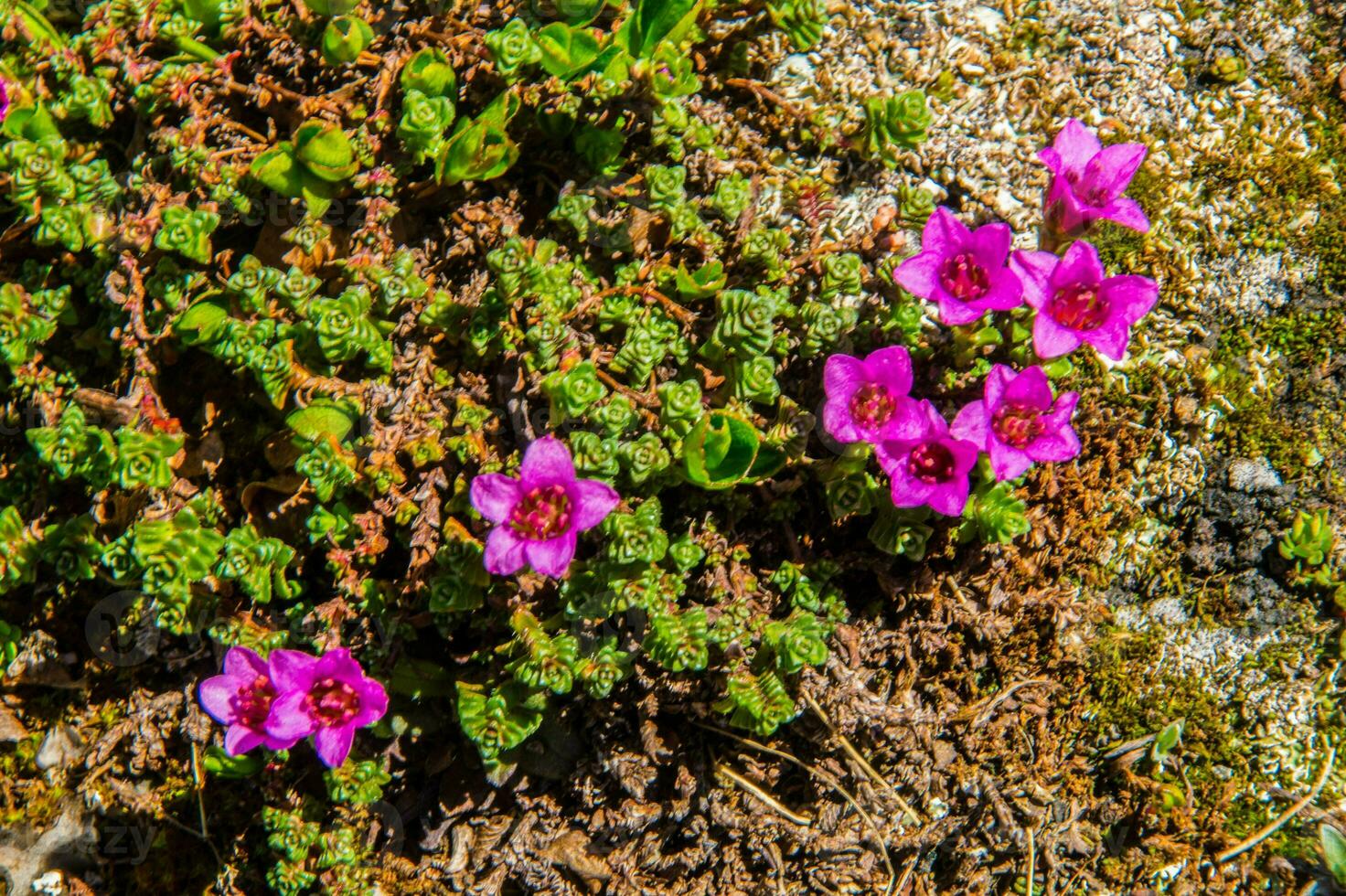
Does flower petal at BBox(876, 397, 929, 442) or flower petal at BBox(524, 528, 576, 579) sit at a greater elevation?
flower petal at BBox(876, 397, 929, 442)

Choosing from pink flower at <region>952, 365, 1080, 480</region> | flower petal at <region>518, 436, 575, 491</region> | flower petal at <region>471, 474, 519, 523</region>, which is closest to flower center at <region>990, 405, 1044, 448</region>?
pink flower at <region>952, 365, 1080, 480</region>

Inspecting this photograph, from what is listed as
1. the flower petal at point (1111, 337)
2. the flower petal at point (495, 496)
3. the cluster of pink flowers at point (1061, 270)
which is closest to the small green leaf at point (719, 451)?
the flower petal at point (495, 496)

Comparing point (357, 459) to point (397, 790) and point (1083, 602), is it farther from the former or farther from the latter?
point (1083, 602)

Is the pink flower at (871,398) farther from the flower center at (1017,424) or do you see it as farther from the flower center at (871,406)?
the flower center at (1017,424)

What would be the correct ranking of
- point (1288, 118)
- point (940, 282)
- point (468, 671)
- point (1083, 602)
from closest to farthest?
point (940, 282) → point (468, 671) → point (1083, 602) → point (1288, 118)

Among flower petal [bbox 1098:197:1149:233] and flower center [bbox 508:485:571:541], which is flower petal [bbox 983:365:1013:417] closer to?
flower petal [bbox 1098:197:1149:233]

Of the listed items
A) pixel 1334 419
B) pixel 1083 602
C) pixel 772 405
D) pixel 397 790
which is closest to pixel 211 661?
pixel 397 790

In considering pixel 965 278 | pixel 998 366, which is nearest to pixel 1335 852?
pixel 998 366
